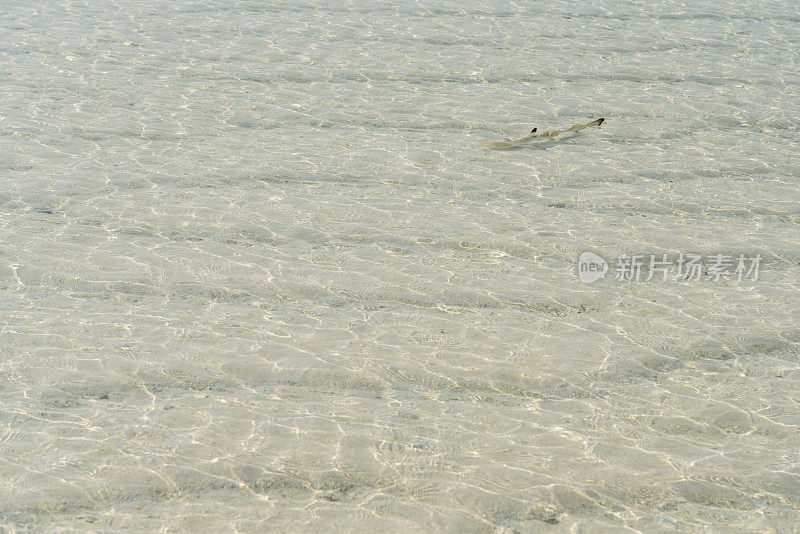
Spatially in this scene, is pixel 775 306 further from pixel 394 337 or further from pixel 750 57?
pixel 750 57

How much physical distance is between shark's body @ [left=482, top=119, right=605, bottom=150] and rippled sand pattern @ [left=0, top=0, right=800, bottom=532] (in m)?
0.13

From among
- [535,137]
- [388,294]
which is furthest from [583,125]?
[388,294]

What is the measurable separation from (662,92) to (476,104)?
211cm

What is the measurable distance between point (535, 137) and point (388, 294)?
3.29m

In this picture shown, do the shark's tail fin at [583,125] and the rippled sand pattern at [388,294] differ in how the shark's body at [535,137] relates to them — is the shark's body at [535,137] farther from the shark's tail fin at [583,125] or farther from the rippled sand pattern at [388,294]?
the rippled sand pattern at [388,294]

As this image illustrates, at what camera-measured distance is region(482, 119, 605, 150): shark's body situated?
759 cm

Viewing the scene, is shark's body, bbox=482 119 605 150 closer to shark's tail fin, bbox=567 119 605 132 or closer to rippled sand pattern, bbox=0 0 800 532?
shark's tail fin, bbox=567 119 605 132

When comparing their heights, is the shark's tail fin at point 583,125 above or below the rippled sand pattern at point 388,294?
above

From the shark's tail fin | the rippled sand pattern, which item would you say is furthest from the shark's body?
the rippled sand pattern

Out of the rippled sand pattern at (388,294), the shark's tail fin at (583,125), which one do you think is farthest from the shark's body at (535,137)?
the rippled sand pattern at (388,294)

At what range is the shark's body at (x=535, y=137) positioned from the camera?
24.9ft

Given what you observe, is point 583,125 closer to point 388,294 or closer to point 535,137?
point 535,137

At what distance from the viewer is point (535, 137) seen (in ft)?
25.4

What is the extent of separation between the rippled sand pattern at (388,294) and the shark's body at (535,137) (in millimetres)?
133
